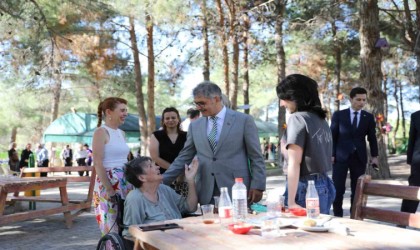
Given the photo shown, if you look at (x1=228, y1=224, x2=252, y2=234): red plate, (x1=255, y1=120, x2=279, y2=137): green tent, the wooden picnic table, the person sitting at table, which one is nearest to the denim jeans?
the person sitting at table

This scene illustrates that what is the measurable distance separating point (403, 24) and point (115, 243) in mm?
18111

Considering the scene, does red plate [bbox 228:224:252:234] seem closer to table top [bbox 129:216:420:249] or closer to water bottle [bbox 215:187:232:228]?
table top [bbox 129:216:420:249]

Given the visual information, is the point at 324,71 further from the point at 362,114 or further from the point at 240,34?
the point at 362,114

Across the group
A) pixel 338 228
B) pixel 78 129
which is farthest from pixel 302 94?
pixel 78 129

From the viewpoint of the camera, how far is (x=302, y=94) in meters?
3.52

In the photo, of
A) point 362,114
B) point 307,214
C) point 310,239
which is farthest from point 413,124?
point 310,239

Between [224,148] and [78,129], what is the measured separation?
24.9 metres

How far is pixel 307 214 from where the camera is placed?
10.5ft

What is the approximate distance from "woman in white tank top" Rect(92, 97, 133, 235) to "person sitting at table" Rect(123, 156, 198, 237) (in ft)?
1.98

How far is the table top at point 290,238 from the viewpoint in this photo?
102 inches

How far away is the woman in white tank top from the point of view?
4582mm

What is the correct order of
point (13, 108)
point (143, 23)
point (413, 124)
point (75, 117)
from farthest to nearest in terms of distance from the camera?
point (13, 108)
point (75, 117)
point (143, 23)
point (413, 124)

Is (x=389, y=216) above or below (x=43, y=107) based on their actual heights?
below

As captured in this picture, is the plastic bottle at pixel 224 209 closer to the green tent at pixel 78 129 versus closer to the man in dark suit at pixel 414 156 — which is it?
the man in dark suit at pixel 414 156
